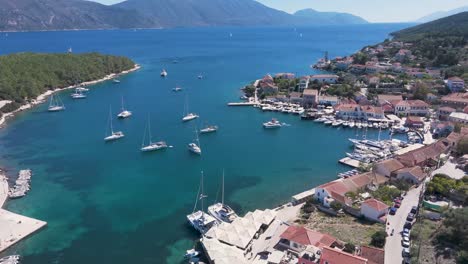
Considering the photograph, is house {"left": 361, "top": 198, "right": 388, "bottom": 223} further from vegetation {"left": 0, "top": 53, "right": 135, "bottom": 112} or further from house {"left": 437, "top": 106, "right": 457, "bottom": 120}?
vegetation {"left": 0, "top": 53, "right": 135, "bottom": 112}

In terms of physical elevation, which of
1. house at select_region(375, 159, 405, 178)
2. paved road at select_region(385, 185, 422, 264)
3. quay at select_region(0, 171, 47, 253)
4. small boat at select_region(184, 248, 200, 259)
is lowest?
small boat at select_region(184, 248, 200, 259)

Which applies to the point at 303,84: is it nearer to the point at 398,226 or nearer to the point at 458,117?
the point at 458,117

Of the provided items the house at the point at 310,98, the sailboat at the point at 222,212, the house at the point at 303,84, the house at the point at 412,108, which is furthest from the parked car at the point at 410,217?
the house at the point at 303,84

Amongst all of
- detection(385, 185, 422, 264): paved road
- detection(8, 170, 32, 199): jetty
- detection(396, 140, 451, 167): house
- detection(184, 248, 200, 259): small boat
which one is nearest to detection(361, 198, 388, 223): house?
detection(385, 185, 422, 264): paved road

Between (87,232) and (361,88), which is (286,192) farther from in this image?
(361,88)

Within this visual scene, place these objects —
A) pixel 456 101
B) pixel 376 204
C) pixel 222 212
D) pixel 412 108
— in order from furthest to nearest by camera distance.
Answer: pixel 412 108, pixel 456 101, pixel 222 212, pixel 376 204

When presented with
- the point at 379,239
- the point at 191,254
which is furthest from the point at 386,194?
the point at 191,254

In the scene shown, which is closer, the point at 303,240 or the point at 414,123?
the point at 303,240
